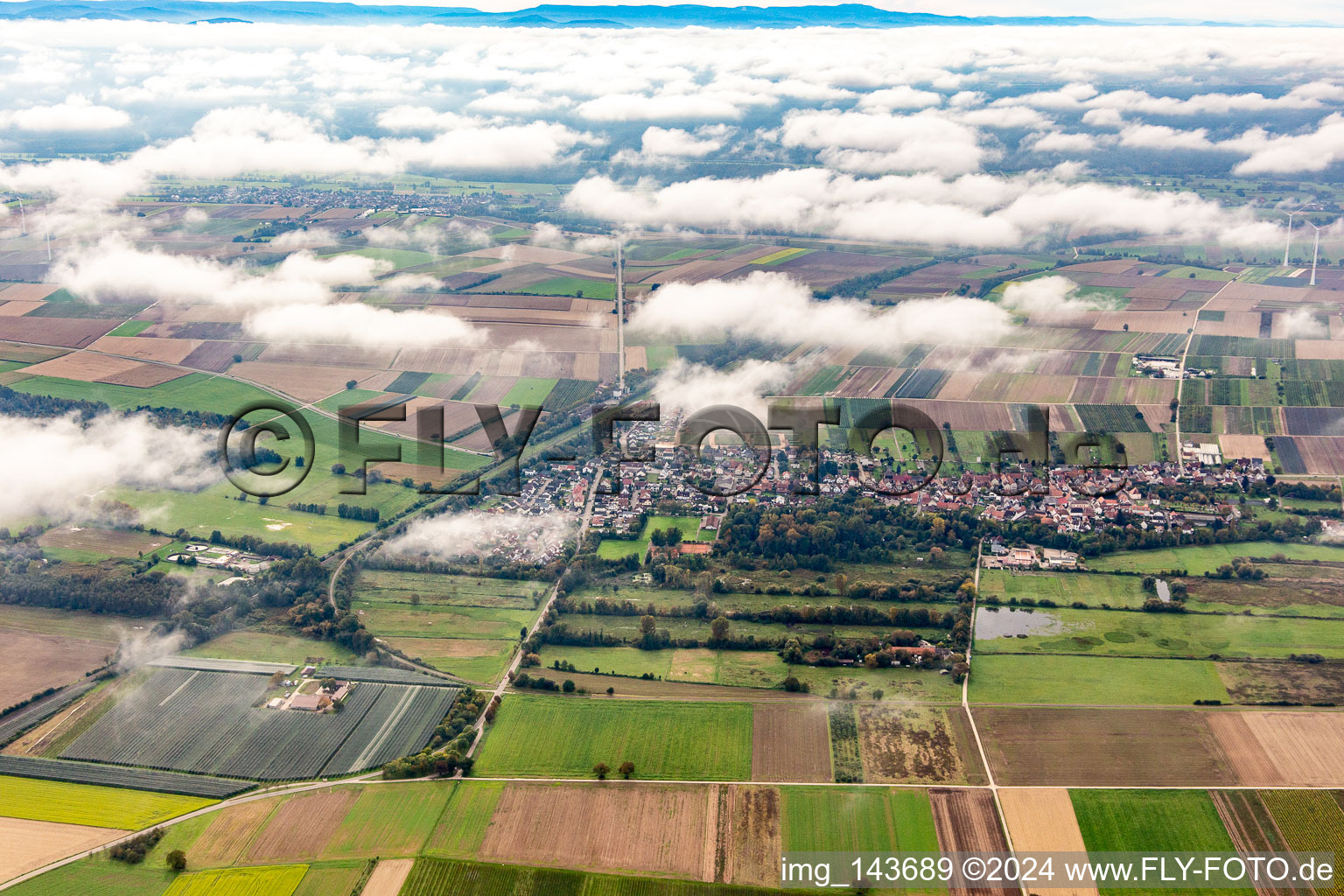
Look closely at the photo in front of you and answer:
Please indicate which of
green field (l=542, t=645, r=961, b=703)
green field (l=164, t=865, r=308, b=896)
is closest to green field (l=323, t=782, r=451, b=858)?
green field (l=164, t=865, r=308, b=896)

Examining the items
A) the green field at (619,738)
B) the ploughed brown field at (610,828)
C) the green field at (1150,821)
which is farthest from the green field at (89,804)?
the green field at (1150,821)

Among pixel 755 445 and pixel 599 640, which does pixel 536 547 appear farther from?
pixel 755 445

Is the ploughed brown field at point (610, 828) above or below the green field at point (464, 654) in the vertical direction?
below

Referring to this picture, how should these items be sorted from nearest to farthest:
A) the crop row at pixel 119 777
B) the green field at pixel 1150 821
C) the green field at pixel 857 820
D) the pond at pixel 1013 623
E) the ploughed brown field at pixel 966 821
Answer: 1. the green field at pixel 1150 821
2. the ploughed brown field at pixel 966 821
3. the green field at pixel 857 820
4. the crop row at pixel 119 777
5. the pond at pixel 1013 623

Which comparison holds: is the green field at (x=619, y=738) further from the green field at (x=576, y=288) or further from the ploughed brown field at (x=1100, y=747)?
the green field at (x=576, y=288)

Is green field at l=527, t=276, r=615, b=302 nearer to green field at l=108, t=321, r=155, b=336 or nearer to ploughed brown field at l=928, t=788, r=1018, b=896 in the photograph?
green field at l=108, t=321, r=155, b=336

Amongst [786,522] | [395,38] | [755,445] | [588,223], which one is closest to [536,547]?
[786,522]
